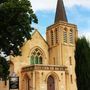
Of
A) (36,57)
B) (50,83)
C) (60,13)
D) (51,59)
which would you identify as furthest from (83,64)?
(60,13)

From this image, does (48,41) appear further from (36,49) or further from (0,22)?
(0,22)

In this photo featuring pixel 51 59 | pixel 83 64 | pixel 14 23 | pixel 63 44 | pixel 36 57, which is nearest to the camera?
pixel 83 64

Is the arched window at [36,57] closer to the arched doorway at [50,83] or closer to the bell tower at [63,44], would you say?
the bell tower at [63,44]

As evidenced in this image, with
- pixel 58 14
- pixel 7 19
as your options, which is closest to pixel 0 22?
pixel 7 19

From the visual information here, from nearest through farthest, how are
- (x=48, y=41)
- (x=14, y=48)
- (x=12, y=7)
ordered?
(x=12, y=7)
(x=14, y=48)
(x=48, y=41)

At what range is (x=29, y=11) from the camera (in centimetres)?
2756

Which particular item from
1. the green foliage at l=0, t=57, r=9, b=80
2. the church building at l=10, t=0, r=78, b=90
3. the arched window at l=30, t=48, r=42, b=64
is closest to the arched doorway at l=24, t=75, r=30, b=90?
the church building at l=10, t=0, r=78, b=90

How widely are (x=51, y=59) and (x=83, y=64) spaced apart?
24.3m

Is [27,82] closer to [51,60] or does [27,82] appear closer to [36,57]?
[36,57]

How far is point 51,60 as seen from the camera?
2009 inches

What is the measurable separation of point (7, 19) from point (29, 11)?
1.91 m

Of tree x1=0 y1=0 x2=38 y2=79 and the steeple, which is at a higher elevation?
the steeple

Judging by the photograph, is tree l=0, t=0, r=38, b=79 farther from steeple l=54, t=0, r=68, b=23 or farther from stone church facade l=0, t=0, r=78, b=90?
steeple l=54, t=0, r=68, b=23

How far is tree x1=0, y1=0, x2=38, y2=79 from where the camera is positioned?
2645 centimetres
